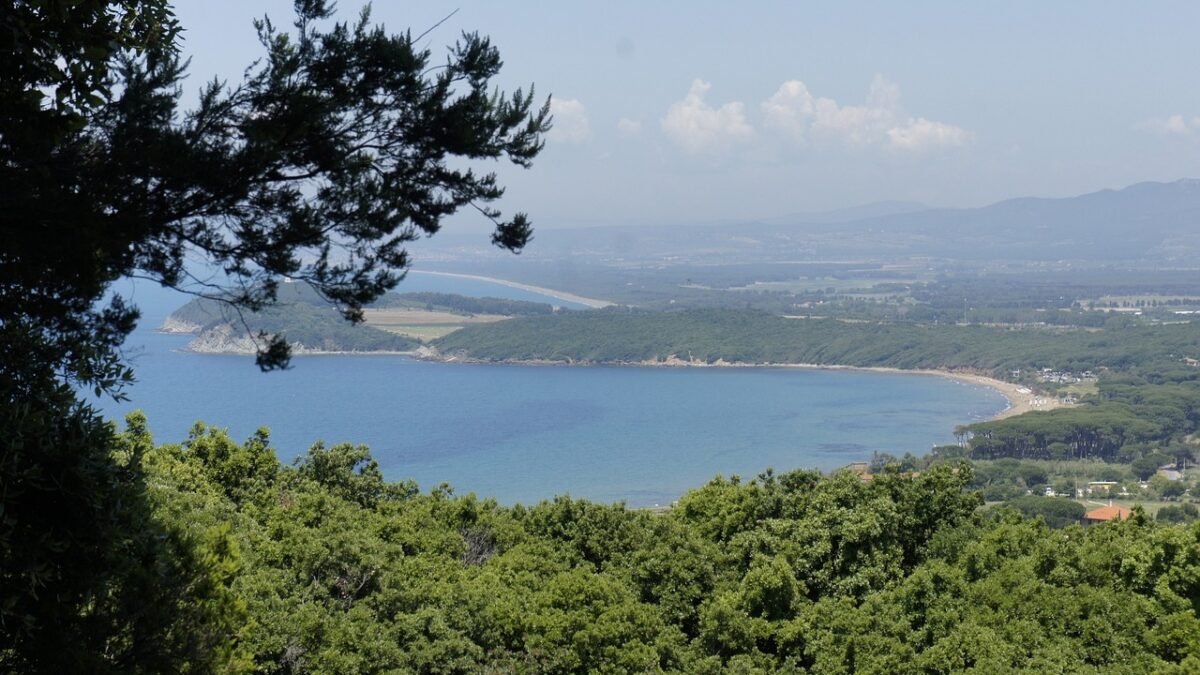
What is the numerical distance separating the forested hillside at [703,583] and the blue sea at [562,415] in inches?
884

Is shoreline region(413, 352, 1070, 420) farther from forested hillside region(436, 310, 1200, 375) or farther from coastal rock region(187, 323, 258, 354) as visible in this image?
coastal rock region(187, 323, 258, 354)

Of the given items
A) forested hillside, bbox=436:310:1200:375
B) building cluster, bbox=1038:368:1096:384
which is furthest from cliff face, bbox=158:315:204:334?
building cluster, bbox=1038:368:1096:384

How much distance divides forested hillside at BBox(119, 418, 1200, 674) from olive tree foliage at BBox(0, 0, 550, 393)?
3.41 m

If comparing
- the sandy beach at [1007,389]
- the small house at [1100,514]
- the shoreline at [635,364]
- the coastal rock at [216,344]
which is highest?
the coastal rock at [216,344]

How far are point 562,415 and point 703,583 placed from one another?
4495 cm

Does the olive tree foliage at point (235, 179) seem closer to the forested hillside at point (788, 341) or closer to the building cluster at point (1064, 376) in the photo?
the building cluster at point (1064, 376)

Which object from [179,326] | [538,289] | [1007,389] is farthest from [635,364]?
[538,289]

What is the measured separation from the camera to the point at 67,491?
11.1ft

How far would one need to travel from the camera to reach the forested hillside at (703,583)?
8.23 meters

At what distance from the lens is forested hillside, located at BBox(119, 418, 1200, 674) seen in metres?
8.23

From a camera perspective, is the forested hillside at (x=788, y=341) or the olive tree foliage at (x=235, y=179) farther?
the forested hillside at (x=788, y=341)

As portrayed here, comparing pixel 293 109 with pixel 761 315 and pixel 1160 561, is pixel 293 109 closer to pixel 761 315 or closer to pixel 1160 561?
pixel 1160 561

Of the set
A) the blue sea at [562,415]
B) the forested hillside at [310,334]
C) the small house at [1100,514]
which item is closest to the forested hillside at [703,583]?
the small house at [1100,514]

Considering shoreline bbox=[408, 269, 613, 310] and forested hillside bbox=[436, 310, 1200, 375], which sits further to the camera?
shoreline bbox=[408, 269, 613, 310]
